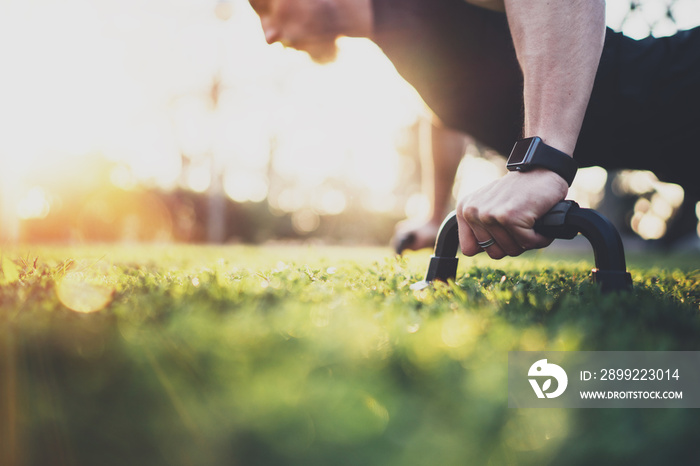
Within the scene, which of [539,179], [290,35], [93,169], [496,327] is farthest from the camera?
[93,169]

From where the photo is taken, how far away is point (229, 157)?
26125 millimetres

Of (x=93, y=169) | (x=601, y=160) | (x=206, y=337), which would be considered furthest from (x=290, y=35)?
(x=93, y=169)

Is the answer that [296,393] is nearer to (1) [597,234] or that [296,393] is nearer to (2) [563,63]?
(1) [597,234]

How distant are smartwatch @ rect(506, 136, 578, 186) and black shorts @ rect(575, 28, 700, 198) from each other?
1.00 meters

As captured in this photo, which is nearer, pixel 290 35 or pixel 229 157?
pixel 290 35

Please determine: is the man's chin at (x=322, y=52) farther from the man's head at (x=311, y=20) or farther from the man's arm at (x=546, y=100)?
the man's arm at (x=546, y=100)

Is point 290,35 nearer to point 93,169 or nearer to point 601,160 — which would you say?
point 601,160

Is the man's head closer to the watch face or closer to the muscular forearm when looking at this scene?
the muscular forearm

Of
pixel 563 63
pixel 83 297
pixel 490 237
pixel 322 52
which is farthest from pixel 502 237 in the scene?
pixel 322 52

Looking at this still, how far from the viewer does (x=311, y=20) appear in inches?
88.0

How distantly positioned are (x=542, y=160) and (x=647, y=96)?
4.01ft

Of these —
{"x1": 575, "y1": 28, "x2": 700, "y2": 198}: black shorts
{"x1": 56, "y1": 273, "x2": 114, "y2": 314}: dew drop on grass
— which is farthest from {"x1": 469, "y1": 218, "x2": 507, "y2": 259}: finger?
{"x1": 575, "y1": 28, "x2": 700, "y2": 198}: black shorts

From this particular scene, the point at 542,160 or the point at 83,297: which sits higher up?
the point at 542,160

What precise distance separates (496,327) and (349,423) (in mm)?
Answer: 377
